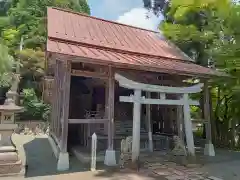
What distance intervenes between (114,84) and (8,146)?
4.10m

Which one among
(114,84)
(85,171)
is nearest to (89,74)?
(114,84)

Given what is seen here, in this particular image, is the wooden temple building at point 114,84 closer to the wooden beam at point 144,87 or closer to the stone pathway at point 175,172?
the wooden beam at point 144,87

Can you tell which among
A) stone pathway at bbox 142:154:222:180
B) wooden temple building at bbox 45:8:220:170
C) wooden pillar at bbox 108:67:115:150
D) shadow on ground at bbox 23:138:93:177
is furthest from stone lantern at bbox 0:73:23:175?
stone pathway at bbox 142:154:222:180

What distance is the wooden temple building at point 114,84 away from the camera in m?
7.55

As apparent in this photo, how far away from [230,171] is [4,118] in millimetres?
7404

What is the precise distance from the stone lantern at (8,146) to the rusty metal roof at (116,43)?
2712 millimetres

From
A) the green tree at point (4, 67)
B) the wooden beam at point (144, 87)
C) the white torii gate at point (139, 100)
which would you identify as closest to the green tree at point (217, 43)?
the white torii gate at point (139, 100)

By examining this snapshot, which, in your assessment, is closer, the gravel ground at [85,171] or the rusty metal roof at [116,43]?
the gravel ground at [85,171]

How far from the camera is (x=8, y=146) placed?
698cm

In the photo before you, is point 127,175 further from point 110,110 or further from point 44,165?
point 44,165

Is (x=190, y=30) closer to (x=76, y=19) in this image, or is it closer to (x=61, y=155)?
(x=76, y=19)

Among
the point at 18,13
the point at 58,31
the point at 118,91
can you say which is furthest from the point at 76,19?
the point at 18,13

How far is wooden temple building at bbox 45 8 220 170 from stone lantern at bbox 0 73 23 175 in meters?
1.32

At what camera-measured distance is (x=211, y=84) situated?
11.6 meters
